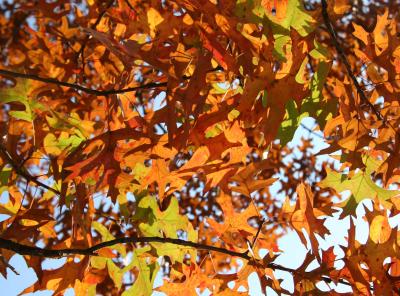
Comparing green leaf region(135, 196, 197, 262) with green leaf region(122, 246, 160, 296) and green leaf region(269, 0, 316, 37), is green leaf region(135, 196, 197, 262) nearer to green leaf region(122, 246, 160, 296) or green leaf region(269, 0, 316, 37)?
green leaf region(122, 246, 160, 296)

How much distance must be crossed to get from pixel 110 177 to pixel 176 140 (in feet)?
0.70

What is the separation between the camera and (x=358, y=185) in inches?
70.1

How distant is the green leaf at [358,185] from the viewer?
68.7 inches

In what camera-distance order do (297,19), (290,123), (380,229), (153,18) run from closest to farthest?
(297,19)
(290,123)
(380,229)
(153,18)

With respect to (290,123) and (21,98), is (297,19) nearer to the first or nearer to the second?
(290,123)

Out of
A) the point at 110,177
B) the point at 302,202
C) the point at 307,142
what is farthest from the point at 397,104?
the point at 307,142

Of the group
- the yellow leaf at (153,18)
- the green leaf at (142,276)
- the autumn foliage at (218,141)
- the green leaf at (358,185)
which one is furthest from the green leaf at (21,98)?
the green leaf at (358,185)

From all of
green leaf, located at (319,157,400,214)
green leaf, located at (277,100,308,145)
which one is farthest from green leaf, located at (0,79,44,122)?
green leaf, located at (319,157,400,214)

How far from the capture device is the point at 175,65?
146 cm

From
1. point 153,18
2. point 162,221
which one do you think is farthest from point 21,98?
point 162,221

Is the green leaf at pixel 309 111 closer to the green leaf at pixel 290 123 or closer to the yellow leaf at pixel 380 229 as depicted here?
the green leaf at pixel 290 123

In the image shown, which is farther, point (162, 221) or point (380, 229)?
point (162, 221)

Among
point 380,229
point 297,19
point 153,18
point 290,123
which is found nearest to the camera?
point 297,19

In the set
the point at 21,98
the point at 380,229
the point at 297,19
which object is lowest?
the point at 380,229
